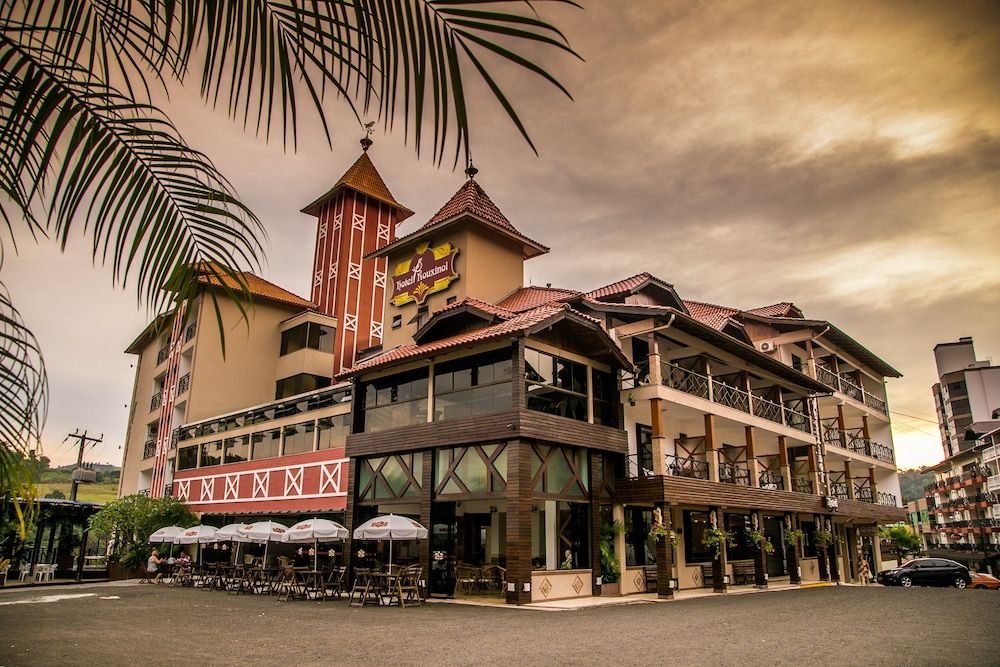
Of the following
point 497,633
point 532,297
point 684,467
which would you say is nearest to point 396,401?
point 532,297

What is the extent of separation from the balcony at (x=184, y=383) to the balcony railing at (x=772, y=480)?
2757 cm

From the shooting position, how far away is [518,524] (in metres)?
17.1

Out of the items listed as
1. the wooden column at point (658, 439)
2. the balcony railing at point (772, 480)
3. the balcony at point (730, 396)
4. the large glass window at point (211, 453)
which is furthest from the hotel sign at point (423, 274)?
the balcony railing at point (772, 480)

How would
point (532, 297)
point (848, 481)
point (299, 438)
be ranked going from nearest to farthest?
point (532, 297), point (299, 438), point (848, 481)

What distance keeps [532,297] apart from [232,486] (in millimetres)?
16528

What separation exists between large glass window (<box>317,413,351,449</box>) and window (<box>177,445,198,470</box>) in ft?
37.1

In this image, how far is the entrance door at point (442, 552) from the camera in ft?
63.8

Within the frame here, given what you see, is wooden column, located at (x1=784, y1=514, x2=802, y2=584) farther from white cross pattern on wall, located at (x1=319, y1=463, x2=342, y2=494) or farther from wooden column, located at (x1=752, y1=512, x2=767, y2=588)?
white cross pattern on wall, located at (x1=319, y1=463, x2=342, y2=494)

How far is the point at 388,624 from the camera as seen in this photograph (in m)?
13.1

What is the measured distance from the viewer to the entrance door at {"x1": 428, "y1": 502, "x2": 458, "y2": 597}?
19438 millimetres

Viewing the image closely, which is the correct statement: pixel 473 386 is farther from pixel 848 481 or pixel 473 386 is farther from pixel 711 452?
pixel 848 481

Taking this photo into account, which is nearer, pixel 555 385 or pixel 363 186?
pixel 555 385

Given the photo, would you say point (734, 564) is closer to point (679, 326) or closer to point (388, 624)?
point (679, 326)

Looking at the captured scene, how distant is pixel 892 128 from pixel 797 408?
27181 millimetres
